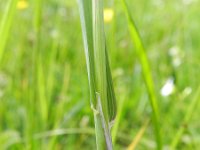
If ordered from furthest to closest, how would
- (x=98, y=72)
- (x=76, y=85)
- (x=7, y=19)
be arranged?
(x=76, y=85) < (x=7, y=19) < (x=98, y=72)

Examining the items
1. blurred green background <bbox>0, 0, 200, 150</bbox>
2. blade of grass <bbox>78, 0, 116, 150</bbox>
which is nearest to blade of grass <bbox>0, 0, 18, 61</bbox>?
blurred green background <bbox>0, 0, 200, 150</bbox>

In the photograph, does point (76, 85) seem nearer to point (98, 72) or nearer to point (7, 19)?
point (7, 19)

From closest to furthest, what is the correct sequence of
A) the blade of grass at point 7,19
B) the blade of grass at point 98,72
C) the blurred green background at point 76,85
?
the blade of grass at point 98,72, the blade of grass at point 7,19, the blurred green background at point 76,85

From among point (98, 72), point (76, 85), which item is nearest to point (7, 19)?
point (98, 72)

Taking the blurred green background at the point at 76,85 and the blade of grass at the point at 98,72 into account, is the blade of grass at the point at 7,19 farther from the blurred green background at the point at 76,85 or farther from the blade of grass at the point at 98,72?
the blade of grass at the point at 98,72

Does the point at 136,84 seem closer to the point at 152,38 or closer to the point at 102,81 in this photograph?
the point at 152,38

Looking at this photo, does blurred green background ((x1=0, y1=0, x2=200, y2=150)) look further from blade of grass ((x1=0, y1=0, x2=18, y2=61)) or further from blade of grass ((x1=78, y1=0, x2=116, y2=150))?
blade of grass ((x1=78, y1=0, x2=116, y2=150))

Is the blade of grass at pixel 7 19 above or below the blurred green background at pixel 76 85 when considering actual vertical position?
above

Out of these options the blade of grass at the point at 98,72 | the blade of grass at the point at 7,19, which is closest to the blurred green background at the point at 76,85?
the blade of grass at the point at 7,19
